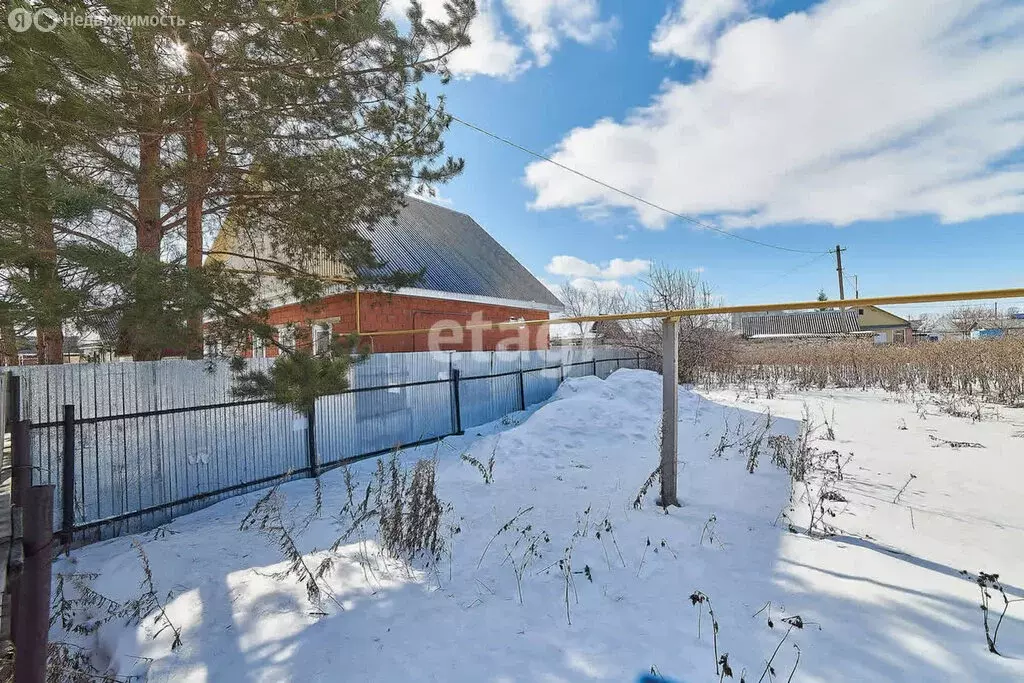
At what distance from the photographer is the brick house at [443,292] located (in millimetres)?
10039

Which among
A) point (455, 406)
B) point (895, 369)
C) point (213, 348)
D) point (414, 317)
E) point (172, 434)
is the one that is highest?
point (414, 317)

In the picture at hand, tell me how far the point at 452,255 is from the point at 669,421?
33.6 feet

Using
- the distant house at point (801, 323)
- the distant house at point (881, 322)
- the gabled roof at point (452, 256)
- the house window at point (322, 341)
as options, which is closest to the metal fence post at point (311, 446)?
the house window at point (322, 341)

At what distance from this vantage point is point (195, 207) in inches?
177

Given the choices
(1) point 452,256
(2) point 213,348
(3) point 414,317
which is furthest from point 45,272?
(1) point 452,256

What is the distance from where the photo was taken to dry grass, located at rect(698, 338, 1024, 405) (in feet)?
32.5

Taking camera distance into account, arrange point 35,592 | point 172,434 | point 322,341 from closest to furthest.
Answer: point 35,592, point 172,434, point 322,341

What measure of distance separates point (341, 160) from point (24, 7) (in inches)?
82.0

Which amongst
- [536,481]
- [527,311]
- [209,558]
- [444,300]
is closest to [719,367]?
[527,311]

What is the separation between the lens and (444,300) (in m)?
11.5

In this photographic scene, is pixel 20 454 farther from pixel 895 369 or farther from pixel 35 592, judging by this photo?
pixel 895 369

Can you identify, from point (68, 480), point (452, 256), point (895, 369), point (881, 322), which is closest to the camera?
point (68, 480)

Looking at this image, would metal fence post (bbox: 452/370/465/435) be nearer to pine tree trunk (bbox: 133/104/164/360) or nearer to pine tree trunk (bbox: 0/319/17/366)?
pine tree trunk (bbox: 133/104/164/360)

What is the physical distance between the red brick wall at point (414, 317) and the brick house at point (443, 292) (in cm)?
2
